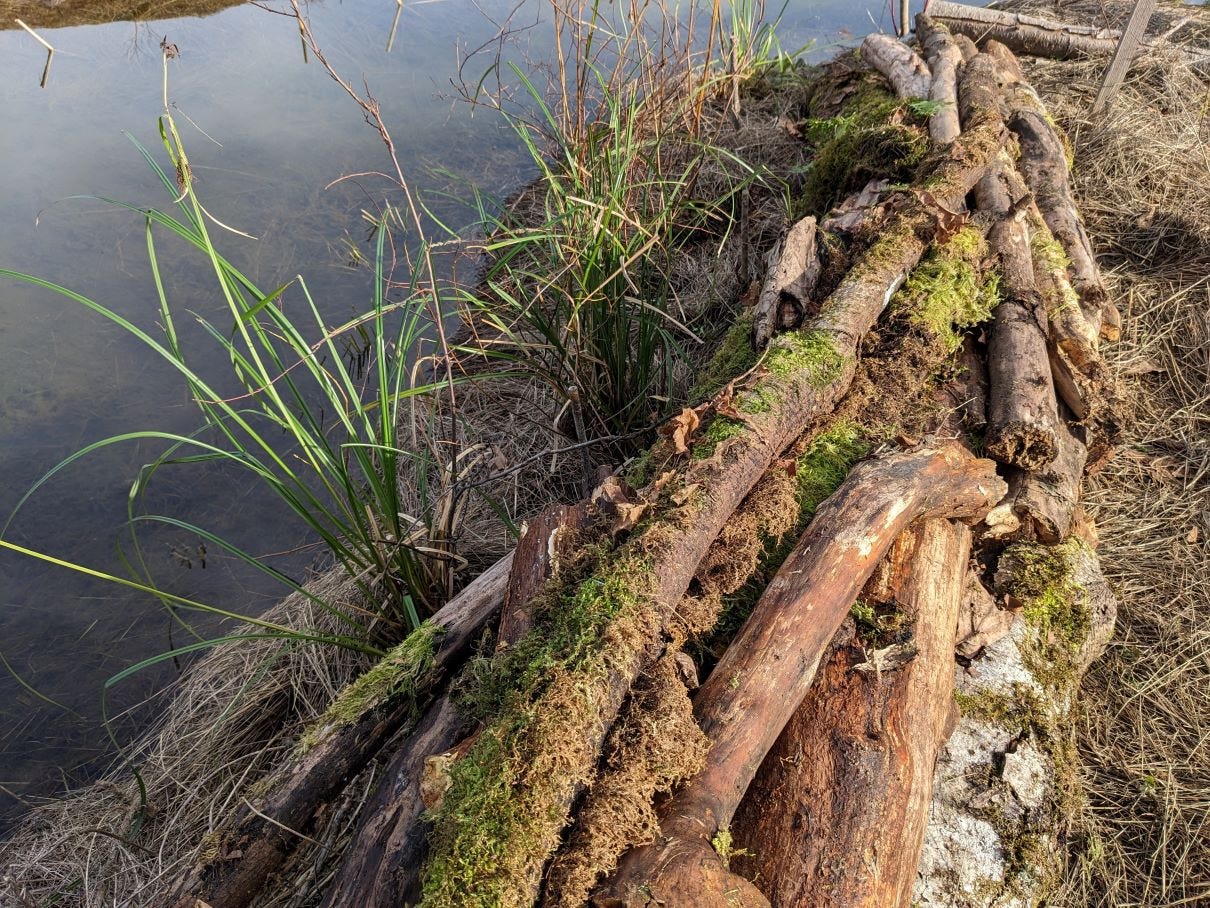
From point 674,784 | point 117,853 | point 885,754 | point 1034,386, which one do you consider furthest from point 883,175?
point 117,853

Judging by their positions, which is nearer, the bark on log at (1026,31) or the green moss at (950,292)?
the green moss at (950,292)

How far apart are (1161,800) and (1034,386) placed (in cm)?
125

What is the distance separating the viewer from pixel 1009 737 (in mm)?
1853

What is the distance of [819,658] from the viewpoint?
1674 millimetres

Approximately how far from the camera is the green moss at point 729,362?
2.45 m

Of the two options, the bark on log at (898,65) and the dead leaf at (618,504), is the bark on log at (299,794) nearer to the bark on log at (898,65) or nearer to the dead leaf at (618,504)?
the dead leaf at (618,504)

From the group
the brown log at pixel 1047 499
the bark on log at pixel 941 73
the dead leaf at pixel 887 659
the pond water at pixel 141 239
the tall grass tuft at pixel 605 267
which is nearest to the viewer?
the dead leaf at pixel 887 659

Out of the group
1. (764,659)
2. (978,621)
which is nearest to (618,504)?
(764,659)

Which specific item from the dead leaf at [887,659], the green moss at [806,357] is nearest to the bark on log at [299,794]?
the dead leaf at [887,659]

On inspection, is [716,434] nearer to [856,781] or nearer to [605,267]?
[856,781]

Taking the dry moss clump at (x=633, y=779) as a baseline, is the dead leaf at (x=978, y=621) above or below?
A: below

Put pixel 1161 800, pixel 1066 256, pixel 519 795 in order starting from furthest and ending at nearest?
pixel 1066 256 < pixel 1161 800 < pixel 519 795

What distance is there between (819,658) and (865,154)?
2659mm

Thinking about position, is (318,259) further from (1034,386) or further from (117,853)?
(1034,386)
